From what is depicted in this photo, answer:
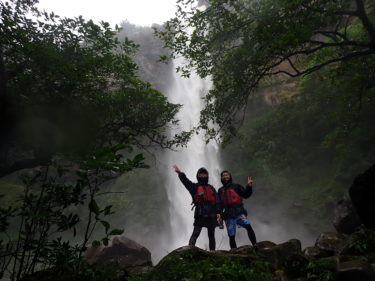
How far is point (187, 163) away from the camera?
2573 cm

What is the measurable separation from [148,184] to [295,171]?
1321cm

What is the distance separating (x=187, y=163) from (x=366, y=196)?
20.4 m

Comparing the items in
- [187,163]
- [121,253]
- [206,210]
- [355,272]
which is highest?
[187,163]

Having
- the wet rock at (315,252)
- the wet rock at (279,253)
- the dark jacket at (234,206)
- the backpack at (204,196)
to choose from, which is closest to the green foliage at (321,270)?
the wet rock at (279,253)

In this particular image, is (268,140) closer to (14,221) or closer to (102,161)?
(102,161)

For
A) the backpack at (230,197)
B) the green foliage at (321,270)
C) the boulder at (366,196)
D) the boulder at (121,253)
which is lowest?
the green foliage at (321,270)

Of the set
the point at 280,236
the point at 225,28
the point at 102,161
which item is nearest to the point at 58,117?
the point at 225,28

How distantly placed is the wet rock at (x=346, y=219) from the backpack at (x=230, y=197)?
484 centimetres

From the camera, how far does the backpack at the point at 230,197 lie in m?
6.43

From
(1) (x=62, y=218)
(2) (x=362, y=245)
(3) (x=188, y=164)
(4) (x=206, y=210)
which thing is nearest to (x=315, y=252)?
(2) (x=362, y=245)

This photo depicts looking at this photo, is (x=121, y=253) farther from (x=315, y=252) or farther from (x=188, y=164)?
(x=188, y=164)

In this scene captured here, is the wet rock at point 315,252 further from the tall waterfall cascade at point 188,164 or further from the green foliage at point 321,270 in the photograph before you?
the tall waterfall cascade at point 188,164

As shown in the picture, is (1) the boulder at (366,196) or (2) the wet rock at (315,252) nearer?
(2) the wet rock at (315,252)

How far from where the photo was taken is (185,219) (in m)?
22.9
